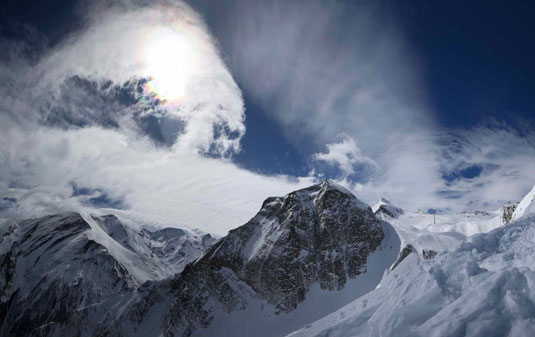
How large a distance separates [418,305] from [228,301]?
4243 inches

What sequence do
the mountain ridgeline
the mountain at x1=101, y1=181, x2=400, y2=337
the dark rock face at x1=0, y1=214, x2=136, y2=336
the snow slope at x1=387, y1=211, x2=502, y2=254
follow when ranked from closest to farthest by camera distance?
the snow slope at x1=387, y1=211, x2=502, y2=254, the mountain at x1=101, y1=181, x2=400, y2=337, the mountain ridgeline, the dark rock face at x1=0, y1=214, x2=136, y2=336

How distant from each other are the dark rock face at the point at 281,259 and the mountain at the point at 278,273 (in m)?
0.36

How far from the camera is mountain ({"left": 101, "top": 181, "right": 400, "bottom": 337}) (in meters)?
106

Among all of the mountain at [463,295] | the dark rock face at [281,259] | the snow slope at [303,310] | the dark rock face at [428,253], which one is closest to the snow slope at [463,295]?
the mountain at [463,295]

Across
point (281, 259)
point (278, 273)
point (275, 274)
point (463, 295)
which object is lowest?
point (463, 295)

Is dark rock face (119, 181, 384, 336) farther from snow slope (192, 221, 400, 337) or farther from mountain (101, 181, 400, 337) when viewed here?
snow slope (192, 221, 400, 337)

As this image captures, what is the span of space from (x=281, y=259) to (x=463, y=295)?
102664 mm

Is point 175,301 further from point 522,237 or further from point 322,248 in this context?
point 522,237

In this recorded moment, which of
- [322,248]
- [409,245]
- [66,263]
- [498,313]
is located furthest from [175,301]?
[498,313]

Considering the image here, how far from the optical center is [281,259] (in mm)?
116250

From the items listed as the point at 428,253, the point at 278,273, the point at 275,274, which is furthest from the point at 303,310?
the point at 428,253

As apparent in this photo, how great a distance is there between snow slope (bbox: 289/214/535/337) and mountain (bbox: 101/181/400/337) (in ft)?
271

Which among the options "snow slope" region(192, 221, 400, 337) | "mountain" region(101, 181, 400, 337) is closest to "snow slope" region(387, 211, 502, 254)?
"mountain" region(101, 181, 400, 337)

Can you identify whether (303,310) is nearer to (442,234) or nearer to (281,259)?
(281,259)
